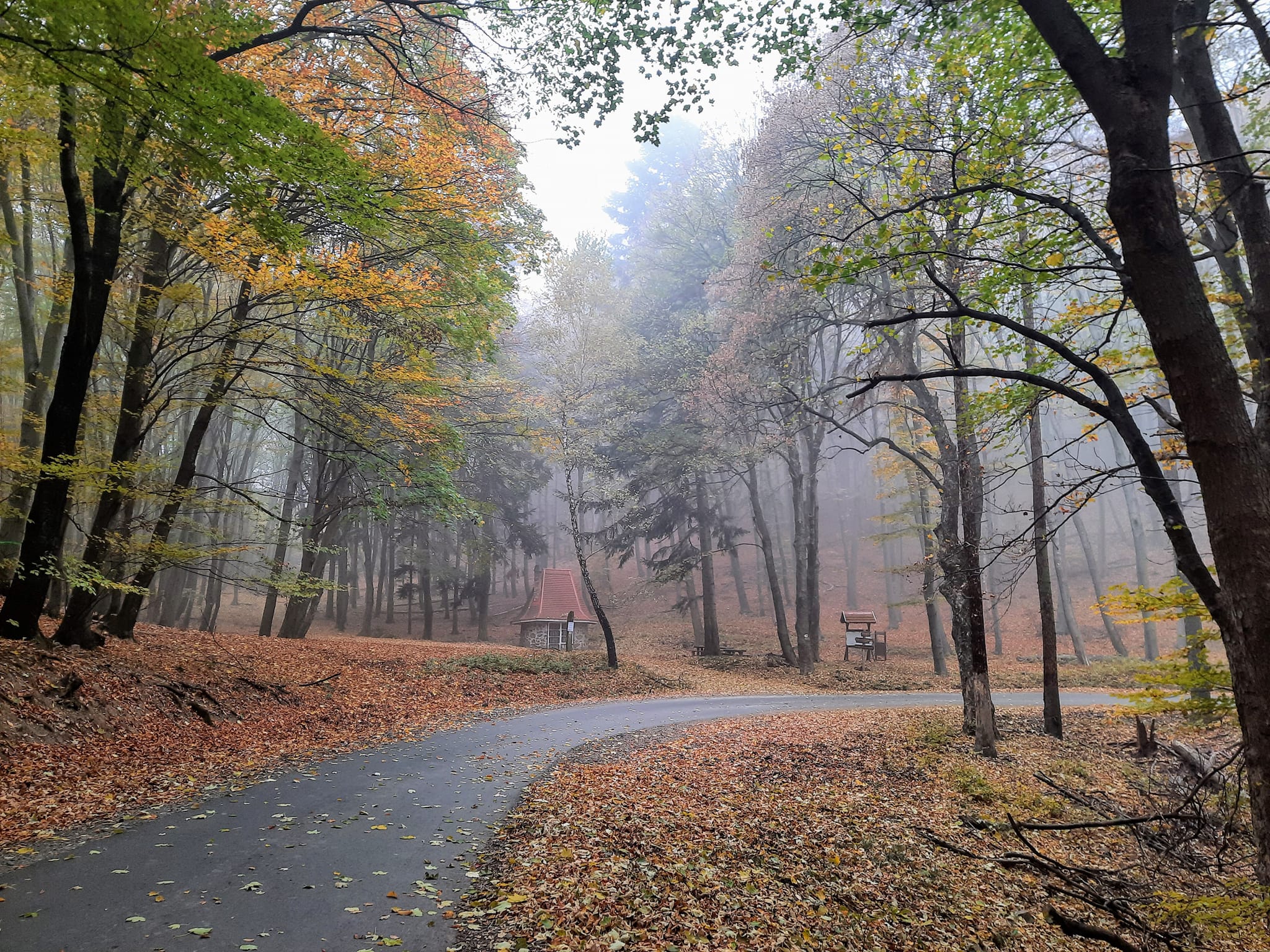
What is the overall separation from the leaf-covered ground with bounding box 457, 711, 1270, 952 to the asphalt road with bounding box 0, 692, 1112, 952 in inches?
18.1

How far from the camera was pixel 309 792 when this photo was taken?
22.6ft

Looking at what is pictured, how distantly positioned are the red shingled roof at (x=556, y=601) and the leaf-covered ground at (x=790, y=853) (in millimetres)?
18218

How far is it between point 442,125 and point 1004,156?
981cm

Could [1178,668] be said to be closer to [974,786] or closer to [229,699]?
[974,786]

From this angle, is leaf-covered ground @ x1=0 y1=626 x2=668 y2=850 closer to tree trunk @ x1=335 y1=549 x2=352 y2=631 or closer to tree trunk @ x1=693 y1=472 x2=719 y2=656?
tree trunk @ x1=693 y1=472 x2=719 y2=656

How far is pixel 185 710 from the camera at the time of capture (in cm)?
939

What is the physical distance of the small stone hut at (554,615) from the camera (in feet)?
90.7

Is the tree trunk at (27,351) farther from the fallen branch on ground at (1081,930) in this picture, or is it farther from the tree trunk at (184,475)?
the fallen branch on ground at (1081,930)

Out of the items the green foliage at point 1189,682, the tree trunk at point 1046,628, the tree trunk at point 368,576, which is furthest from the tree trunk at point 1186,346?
the tree trunk at point 368,576

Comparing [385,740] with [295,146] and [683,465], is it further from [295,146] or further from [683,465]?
[683,465]

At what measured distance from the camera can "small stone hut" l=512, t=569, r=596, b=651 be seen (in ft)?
90.7

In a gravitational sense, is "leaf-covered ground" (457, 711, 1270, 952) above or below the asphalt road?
below

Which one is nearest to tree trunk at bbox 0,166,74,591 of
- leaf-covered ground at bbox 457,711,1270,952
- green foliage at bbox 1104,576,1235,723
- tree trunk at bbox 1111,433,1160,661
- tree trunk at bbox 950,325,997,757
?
leaf-covered ground at bbox 457,711,1270,952

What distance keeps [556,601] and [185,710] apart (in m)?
Result: 19.6
